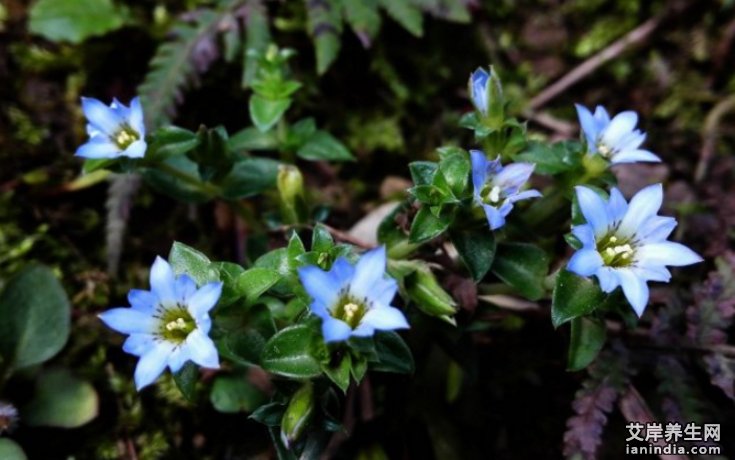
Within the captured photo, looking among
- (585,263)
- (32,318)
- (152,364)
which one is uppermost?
(585,263)

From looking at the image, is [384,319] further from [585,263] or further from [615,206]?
[615,206]

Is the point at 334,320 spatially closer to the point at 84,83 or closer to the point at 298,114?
the point at 298,114

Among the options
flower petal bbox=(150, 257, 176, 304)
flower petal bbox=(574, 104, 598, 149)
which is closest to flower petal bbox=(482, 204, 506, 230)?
flower petal bbox=(574, 104, 598, 149)

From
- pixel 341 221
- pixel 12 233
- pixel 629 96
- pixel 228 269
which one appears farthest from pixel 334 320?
pixel 629 96

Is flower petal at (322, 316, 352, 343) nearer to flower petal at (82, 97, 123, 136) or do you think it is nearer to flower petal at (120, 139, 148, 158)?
flower petal at (120, 139, 148, 158)

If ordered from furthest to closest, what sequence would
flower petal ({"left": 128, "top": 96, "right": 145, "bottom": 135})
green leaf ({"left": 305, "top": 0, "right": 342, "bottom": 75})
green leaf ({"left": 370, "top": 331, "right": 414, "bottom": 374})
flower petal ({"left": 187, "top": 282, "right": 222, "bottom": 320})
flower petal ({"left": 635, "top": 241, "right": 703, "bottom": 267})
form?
1. green leaf ({"left": 305, "top": 0, "right": 342, "bottom": 75})
2. flower petal ({"left": 128, "top": 96, "right": 145, "bottom": 135})
3. green leaf ({"left": 370, "top": 331, "right": 414, "bottom": 374})
4. flower petal ({"left": 635, "top": 241, "right": 703, "bottom": 267})
5. flower petal ({"left": 187, "top": 282, "right": 222, "bottom": 320})

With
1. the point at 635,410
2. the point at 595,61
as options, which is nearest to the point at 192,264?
the point at 635,410

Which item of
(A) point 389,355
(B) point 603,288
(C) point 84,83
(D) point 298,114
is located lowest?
(A) point 389,355
